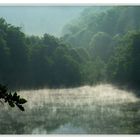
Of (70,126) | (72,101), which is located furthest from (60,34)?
(70,126)

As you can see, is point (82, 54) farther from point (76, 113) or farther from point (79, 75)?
point (76, 113)

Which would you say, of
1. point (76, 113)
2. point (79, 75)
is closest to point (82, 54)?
point (79, 75)

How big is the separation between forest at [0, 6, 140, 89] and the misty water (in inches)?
3.4

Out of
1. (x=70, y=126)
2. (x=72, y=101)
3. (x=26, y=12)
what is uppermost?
(x=26, y=12)

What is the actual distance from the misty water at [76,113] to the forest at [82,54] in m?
0.09

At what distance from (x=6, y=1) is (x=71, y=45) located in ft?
2.16

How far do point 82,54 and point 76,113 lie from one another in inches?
19.9

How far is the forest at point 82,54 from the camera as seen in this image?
3229 mm

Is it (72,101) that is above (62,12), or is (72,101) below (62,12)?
below

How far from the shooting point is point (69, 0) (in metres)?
3.19

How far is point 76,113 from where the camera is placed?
3.22 m

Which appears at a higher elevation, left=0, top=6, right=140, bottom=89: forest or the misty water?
left=0, top=6, right=140, bottom=89: forest

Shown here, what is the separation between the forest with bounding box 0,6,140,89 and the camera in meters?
3.23

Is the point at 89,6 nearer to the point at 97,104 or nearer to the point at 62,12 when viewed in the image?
the point at 62,12
